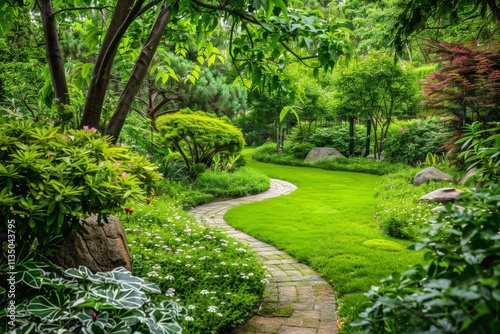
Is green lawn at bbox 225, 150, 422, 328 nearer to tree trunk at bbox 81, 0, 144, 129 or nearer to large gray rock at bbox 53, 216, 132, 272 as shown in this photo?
large gray rock at bbox 53, 216, 132, 272

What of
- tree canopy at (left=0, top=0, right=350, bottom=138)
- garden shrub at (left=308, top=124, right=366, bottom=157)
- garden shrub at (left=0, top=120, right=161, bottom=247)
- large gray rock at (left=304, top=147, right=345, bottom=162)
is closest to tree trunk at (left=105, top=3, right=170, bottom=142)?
tree canopy at (left=0, top=0, right=350, bottom=138)

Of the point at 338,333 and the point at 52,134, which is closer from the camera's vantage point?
the point at 52,134

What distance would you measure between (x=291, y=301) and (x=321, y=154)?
14.7 metres

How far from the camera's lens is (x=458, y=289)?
3.67ft

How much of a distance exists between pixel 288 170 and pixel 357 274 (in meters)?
12.0

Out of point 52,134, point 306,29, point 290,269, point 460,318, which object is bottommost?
point 290,269

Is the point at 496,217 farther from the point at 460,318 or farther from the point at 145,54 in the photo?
the point at 145,54

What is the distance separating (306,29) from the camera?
263cm

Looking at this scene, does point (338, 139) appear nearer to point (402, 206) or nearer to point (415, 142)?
point (415, 142)

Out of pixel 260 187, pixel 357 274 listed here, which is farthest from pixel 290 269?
pixel 260 187

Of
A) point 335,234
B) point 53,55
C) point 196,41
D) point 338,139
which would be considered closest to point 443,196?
point 335,234

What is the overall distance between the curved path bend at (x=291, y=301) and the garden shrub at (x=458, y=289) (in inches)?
77.8

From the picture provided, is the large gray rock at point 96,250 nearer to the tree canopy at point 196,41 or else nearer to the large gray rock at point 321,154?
the tree canopy at point 196,41

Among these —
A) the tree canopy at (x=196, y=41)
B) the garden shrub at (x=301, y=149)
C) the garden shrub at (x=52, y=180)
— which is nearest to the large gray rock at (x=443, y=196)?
the tree canopy at (x=196, y=41)
